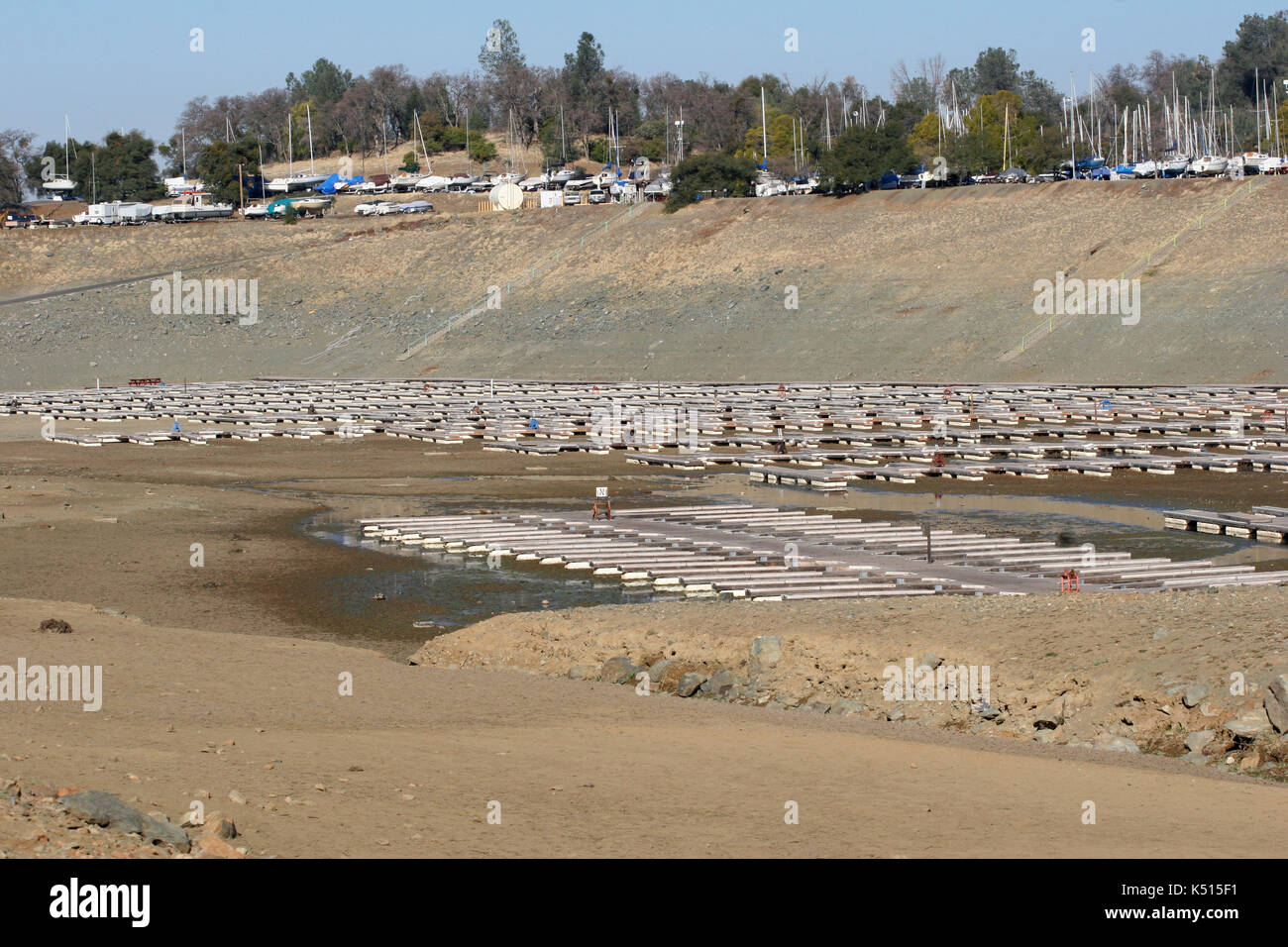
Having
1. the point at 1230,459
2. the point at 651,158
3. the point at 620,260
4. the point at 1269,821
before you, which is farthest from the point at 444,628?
the point at 651,158

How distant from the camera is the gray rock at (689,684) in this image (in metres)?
16.6

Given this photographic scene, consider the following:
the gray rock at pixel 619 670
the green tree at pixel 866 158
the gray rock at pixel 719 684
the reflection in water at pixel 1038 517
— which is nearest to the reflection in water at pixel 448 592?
the gray rock at pixel 619 670

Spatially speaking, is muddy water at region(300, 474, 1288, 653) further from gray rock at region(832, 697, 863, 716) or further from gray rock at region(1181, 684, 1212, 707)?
gray rock at region(1181, 684, 1212, 707)

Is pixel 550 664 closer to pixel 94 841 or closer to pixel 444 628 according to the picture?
pixel 444 628

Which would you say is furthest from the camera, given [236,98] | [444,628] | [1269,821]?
[236,98]

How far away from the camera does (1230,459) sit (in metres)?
37.9

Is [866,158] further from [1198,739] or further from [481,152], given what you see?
[1198,739]

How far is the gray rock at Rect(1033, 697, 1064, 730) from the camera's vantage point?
14672 mm

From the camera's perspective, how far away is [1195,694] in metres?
14.1

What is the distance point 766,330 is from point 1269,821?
63426 mm

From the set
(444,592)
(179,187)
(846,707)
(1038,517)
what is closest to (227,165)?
(179,187)

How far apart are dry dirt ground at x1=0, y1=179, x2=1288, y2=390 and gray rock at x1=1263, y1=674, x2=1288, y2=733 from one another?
154ft

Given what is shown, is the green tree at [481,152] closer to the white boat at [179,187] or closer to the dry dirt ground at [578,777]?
the white boat at [179,187]

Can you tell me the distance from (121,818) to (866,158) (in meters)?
83.0
